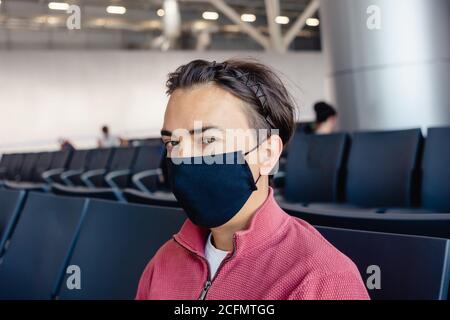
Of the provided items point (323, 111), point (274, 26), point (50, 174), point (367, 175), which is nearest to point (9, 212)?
point (367, 175)

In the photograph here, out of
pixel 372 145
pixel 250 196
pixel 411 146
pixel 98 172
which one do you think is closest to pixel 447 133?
pixel 411 146

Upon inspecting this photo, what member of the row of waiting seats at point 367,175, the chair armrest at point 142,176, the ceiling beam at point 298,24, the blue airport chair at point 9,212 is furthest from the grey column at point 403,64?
the ceiling beam at point 298,24

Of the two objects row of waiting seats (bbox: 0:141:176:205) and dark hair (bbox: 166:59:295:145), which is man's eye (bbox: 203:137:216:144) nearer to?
dark hair (bbox: 166:59:295:145)

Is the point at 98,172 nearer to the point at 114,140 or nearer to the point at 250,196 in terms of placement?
the point at 250,196

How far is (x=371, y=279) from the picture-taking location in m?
0.99

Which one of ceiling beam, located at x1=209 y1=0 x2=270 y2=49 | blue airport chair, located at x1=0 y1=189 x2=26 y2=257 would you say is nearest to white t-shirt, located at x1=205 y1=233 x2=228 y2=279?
blue airport chair, located at x1=0 y1=189 x2=26 y2=257

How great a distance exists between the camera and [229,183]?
0.98m

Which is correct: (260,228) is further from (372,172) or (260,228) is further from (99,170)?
(99,170)

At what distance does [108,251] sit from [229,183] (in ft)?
2.18

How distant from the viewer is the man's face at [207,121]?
93 centimetres

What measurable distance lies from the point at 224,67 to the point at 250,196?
24 centimetres

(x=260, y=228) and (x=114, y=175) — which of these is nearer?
(x=260, y=228)

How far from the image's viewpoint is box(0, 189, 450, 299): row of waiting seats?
927 mm

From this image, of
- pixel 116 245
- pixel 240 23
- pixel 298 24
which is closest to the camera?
pixel 116 245
